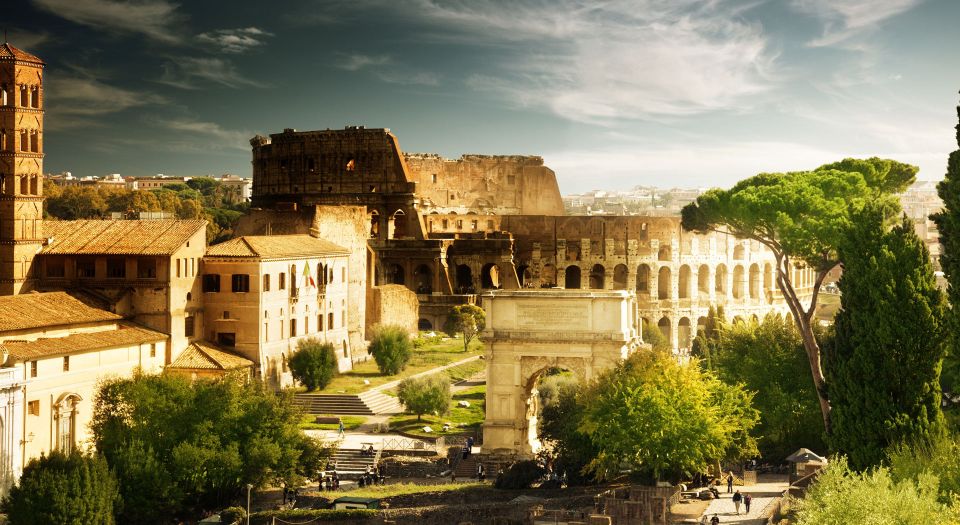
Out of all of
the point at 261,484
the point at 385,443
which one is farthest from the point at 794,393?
the point at 261,484

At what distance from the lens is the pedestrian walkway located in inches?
1276

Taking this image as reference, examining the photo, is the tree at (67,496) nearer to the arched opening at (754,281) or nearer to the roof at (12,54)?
the roof at (12,54)

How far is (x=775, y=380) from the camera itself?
43.9 metres

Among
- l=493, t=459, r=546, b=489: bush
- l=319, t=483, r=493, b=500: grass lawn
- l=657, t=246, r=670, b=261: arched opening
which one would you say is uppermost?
l=657, t=246, r=670, b=261: arched opening

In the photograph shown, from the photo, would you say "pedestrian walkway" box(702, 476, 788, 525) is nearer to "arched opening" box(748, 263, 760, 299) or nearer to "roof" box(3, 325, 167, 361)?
"roof" box(3, 325, 167, 361)

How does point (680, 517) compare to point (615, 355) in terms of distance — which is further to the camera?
point (615, 355)

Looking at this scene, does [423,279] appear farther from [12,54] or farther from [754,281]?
[12,54]

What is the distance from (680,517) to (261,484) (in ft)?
43.9

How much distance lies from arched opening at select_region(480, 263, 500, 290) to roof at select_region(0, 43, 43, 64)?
148 ft

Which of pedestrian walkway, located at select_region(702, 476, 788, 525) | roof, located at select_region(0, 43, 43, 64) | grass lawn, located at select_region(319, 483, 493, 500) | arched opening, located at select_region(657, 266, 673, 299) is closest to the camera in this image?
pedestrian walkway, located at select_region(702, 476, 788, 525)

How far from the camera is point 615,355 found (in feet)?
140

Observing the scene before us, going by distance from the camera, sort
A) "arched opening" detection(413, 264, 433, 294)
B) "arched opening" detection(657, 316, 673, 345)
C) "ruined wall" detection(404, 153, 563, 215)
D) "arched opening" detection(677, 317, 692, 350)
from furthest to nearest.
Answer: "ruined wall" detection(404, 153, 563, 215) → "arched opening" detection(677, 317, 692, 350) → "arched opening" detection(657, 316, 673, 345) → "arched opening" detection(413, 264, 433, 294)

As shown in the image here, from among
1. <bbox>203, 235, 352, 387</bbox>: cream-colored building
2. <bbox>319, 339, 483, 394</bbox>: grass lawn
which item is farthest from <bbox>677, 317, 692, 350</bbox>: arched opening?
<bbox>203, 235, 352, 387</bbox>: cream-colored building

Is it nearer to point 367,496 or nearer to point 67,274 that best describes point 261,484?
point 367,496
